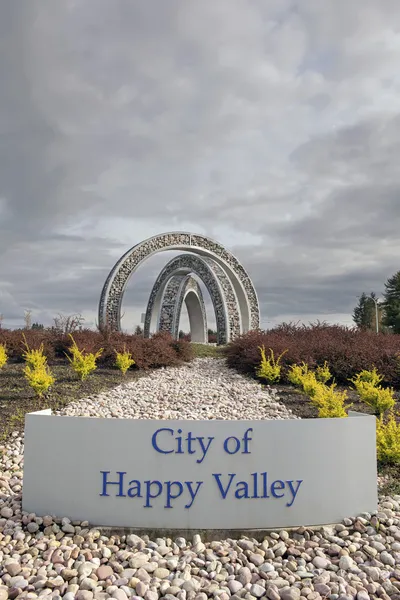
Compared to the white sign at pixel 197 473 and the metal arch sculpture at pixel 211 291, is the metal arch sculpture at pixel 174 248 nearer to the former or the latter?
the metal arch sculpture at pixel 211 291

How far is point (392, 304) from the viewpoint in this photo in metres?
32.6

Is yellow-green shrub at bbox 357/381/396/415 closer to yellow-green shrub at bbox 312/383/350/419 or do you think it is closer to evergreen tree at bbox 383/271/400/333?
yellow-green shrub at bbox 312/383/350/419

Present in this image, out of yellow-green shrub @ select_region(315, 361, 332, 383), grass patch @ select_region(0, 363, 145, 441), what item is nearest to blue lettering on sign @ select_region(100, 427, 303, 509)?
grass patch @ select_region(0, 363, 145, 441)

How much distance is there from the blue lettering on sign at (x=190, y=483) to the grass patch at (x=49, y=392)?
96.7 inches

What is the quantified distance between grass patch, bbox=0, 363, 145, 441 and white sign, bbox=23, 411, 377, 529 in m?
2.15

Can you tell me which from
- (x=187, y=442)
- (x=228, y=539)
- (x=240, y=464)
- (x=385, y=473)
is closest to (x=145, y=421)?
(x=187, y=442)

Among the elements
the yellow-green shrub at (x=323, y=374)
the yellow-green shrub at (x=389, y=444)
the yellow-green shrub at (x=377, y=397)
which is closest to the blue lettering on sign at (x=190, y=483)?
the yellow-green shrub at (x=389, y=444)

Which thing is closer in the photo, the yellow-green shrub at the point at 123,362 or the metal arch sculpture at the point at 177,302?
the yellow-green shrub at the point at 123,362

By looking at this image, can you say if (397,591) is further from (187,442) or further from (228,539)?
(187,442)

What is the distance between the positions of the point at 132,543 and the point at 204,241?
14394mm

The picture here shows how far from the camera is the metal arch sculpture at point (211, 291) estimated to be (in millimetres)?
16422

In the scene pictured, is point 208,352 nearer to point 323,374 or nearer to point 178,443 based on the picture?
point 323,374

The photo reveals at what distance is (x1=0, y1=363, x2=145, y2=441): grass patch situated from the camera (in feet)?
19.2

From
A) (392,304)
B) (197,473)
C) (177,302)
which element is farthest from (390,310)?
(197,473)
